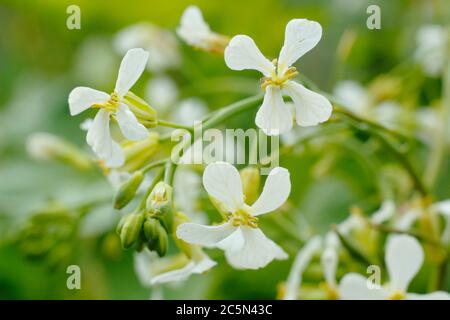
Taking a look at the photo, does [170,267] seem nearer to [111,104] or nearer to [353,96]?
[111,104]

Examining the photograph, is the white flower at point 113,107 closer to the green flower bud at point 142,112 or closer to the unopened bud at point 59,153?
the green flower bud at point 142,112

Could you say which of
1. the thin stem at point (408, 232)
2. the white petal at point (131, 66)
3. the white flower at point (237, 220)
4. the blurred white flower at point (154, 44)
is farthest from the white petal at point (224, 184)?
the blurred white flower at point (154, 44)

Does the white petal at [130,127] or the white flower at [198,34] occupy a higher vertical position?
the white flower at [198,34]

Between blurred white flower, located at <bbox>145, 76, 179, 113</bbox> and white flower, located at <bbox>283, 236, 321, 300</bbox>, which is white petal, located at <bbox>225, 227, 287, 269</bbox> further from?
blurred white flower, located at <bbox>145, 76, 179, 113</bbox>

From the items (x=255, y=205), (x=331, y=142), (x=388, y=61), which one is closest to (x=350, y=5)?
(x=388, y=61)

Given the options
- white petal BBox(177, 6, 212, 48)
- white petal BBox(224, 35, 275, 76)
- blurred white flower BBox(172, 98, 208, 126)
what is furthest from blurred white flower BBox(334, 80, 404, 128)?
white petal BBox(224, 35, 275, 76)

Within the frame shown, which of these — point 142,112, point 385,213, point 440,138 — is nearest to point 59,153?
point 142,112
